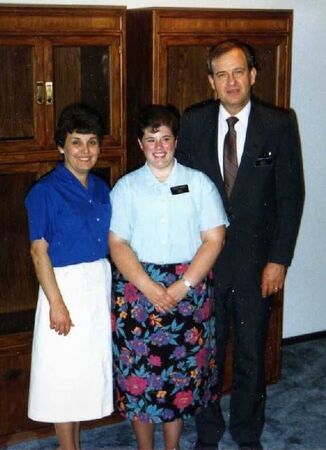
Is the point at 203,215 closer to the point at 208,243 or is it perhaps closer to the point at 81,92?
the point at 208,243

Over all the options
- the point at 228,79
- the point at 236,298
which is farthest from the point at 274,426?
the point at 228,79

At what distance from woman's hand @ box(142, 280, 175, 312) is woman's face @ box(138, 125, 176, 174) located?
1.40ft

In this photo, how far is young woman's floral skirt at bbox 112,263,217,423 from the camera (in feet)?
8.50

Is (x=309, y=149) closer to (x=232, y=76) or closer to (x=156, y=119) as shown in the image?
(x=232, y=76)

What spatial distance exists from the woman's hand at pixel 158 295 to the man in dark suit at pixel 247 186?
0.34 metres

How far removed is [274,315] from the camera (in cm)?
351

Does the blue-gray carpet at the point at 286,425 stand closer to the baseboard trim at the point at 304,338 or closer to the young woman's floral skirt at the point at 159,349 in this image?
the baseboard trim at the point at 304,338

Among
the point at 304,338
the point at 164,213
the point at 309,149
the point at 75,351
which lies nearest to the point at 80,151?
the point at 164,213

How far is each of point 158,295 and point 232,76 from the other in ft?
2.79

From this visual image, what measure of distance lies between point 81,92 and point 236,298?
108cm

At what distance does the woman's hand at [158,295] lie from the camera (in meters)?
2.54

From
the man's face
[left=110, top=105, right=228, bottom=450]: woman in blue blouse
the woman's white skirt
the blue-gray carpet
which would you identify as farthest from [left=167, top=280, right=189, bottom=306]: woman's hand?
the blue-gray carpet

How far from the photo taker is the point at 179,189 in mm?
2580

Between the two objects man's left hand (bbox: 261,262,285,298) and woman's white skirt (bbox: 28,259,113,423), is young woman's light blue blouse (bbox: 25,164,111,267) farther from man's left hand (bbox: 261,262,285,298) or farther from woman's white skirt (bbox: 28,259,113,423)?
man's left hand (bbox: 261,262,285,298)
